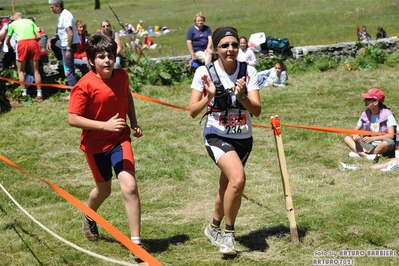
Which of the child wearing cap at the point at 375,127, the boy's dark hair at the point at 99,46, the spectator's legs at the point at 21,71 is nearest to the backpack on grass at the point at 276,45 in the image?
the spectator's legs at the point at 21,71

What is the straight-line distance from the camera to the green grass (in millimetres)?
5566

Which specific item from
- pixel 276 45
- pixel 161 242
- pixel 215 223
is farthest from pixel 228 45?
pixel 276 45

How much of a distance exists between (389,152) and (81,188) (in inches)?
158

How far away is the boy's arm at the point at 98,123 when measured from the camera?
16.2 feet

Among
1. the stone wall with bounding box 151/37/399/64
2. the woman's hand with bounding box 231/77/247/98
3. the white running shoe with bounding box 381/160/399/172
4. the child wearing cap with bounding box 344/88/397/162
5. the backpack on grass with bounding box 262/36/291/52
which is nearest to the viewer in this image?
the woman's hand with bounding box 231/77/247/98

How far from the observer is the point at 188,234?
5988mm

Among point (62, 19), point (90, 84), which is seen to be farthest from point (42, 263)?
point (62, 19)

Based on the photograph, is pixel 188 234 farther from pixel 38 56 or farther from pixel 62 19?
pixel 38 56

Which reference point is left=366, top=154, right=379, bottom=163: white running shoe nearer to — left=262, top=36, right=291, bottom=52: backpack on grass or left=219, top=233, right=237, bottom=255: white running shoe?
left=219, top=233, right=237, bottom=255: white running shoe

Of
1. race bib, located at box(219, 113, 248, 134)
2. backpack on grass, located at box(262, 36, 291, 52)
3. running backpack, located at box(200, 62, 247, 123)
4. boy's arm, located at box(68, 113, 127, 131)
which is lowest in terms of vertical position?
backpack on grass, located at box(262, 36, 291, 52)

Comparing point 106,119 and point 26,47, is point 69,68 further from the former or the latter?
point 106,119

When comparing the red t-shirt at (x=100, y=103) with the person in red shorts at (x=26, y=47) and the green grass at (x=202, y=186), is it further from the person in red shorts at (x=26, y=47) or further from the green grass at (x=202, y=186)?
the person in red shorts at (x=26, y=47)

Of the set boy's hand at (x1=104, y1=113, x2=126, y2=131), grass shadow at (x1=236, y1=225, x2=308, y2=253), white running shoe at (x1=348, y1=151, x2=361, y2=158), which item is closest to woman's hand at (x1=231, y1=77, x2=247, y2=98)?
boy's hand at (x1=104, y1=113, x2=126, y2=131)

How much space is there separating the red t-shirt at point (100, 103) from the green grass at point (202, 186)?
1.00 meters
